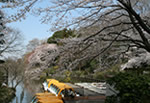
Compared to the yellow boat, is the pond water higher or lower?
lower

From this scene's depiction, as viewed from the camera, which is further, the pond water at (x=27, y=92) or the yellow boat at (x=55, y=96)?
the pond water at (x=27, y=92)

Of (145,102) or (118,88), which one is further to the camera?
(118,88)

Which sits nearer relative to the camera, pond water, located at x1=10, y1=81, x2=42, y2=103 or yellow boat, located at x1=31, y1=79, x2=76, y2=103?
yellow boat, located at x1=31, y1=79, x2=76, y2=103

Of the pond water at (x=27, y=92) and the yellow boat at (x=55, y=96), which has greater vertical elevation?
the yellow boat at (x=55, y=96)

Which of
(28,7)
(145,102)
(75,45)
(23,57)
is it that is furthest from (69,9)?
(23,57)

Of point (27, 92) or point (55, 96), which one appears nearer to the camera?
point (55, 96)

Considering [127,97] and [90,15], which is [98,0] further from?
[127,97]

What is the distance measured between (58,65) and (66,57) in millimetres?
431

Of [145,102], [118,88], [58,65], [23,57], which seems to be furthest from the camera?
[23,57]

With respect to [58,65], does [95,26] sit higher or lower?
higher

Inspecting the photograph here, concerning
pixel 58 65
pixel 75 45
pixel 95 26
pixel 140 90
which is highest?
pixel 95 26

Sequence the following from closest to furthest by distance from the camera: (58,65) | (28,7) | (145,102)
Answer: (28,7)
(145,102)
(58,65)

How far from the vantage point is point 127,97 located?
4695 mm

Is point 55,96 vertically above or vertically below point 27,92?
above
